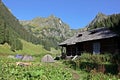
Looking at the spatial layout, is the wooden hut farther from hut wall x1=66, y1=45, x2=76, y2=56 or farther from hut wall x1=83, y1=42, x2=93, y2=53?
hut wall x1=66, y1=45, x2=76, y2=56

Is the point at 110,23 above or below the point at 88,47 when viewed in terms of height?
above

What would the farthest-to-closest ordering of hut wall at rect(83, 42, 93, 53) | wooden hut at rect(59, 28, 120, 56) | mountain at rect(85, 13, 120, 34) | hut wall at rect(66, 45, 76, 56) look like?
hut wall at rect(66, 45, 76, 56), hut wall at rect(83, 42, 93, 53), mountain at rect(85, 13, 120, 34), wooden hut at rect(59, 28, 120, 56)

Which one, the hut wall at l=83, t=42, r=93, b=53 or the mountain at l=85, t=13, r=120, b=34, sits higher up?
the mountain at l=85, t=13, r=120, b=34

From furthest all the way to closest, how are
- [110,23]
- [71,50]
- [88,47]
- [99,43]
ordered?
1. [110,23]
2. [71,50]
3. [88,47]
4. [99,43]

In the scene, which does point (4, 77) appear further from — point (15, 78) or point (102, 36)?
point (102, 36)

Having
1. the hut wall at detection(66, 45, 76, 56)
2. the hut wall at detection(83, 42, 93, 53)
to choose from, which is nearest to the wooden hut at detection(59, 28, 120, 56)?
the hut wall at detection(83, 42, 93, 53)

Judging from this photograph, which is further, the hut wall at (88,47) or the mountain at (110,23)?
the hut wall at (88,47)

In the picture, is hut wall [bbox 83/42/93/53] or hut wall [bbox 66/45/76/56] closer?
hut wall [bbox 83/42/93/53]

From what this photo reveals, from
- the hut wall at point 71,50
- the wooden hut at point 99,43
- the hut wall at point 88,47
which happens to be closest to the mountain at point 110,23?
the wooden hut at point 99,43

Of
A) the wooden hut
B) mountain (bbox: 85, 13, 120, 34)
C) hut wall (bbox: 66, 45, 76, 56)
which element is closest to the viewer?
the wooden hut

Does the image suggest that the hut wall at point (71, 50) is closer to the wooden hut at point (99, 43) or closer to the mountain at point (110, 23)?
the wooden hut at point (99, 43)

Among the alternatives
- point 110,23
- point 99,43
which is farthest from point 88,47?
→ point 110,23

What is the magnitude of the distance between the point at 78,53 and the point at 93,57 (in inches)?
415

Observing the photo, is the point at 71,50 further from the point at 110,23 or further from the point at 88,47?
the point at 110,23
